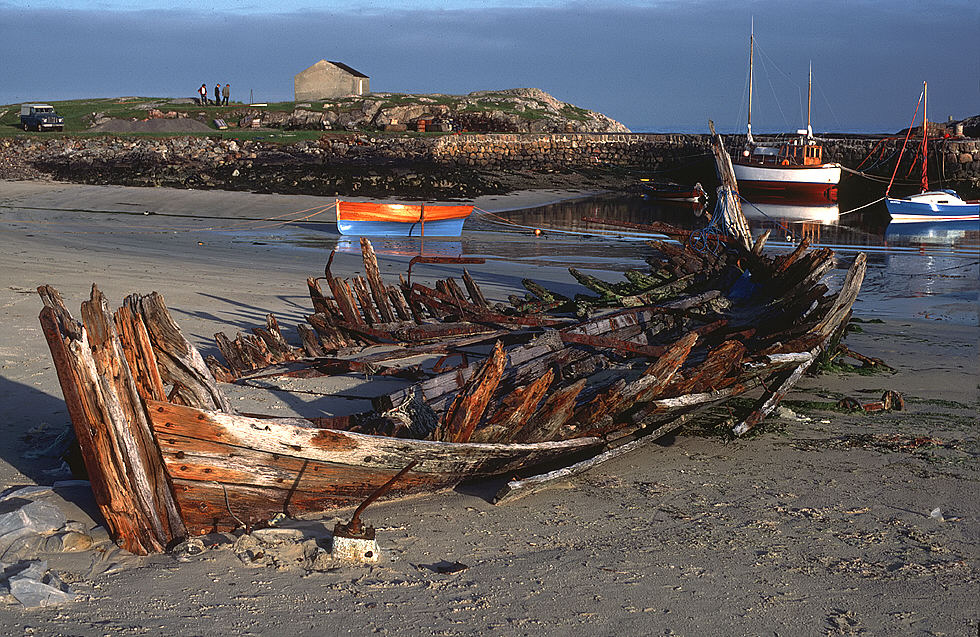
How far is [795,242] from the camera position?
2672 cm

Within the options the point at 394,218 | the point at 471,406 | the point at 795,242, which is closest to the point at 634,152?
the point at 795,242

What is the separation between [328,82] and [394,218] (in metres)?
48.8

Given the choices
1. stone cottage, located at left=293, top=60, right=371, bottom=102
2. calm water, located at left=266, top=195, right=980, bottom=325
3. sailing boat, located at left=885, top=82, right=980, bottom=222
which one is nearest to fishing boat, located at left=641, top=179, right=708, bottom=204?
calm water, located at left=266, top=195, right=980, bottom=325

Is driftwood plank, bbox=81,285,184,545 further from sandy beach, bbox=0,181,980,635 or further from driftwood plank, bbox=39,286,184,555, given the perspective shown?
sandy beach, bbox=0,181,980,635

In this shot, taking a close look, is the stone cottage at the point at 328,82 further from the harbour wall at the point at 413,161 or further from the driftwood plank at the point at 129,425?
the driftwood plank at the point at 129,425

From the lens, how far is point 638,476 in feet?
19.9

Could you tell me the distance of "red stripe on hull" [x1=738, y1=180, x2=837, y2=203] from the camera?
140 feet

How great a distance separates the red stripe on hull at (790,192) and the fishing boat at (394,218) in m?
24.0

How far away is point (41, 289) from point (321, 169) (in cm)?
3708

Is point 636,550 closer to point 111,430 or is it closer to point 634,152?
point 111,430

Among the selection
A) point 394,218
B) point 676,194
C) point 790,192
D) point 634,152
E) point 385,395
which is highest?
point 634,152

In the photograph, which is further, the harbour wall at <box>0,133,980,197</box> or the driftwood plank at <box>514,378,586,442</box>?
the harbour wall at <box>0,133,980,197</box>

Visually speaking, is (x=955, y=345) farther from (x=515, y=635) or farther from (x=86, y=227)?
(x=86, y=227)

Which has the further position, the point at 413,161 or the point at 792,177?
the point at 413,161
